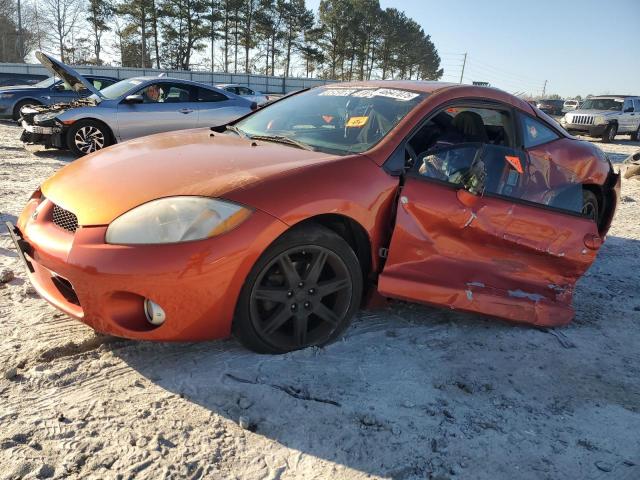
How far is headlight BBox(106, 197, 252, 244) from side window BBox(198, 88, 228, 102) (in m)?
7.46

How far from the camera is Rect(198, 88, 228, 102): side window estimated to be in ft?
30.0

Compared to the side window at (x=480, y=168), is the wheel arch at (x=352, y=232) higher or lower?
lower

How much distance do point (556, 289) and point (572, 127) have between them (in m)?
17.4

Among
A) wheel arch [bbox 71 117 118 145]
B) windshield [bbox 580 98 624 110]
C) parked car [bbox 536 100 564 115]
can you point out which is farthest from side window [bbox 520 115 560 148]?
parked car [bbox 536 100 564 115]

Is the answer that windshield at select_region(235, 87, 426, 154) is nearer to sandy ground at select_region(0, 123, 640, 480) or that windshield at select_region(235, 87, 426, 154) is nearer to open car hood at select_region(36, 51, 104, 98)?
sandy ground at select_region(0, 123, 640, 480)

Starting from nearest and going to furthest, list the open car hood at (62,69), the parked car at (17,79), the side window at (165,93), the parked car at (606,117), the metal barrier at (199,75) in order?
the open car hood at (62,69)
the side window at (165,93)
the parked car at (17,79)
the parked car at (606,117)
the metal barrier at (199,75)

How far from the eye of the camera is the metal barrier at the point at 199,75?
1261 inches

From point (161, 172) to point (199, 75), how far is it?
35.6 meters

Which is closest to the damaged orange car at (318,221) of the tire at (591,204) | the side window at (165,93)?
the tire at (591,204)

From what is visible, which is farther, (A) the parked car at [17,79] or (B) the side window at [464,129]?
(A) the parked car at [17,79]

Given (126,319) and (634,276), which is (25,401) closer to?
(126,319)

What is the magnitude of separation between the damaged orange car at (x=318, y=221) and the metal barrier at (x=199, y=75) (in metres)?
29.2

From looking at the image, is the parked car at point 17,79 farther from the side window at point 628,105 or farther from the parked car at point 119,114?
the side window at point 628,105

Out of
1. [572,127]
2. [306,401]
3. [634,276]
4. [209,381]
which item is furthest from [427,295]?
[572,127]
